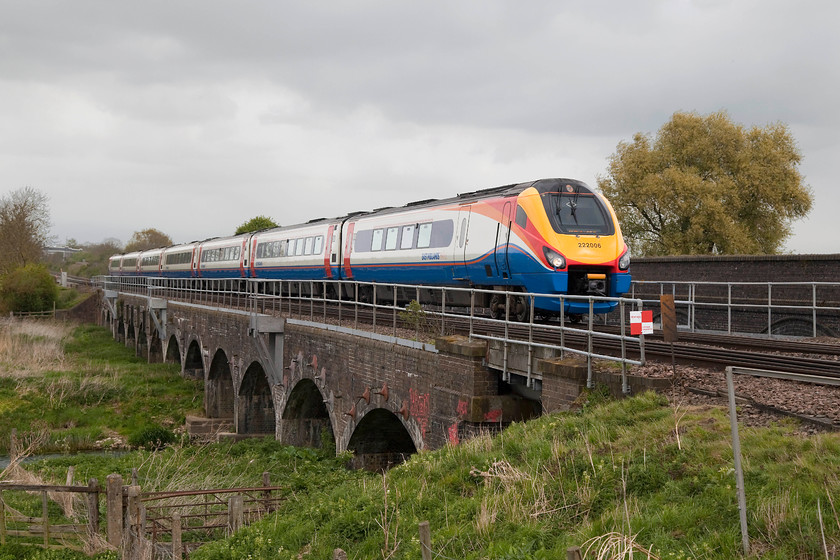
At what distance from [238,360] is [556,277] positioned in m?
15.1

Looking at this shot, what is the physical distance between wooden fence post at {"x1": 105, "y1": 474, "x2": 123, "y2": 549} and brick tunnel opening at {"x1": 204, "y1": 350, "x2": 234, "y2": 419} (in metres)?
18.2

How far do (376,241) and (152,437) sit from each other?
13.3 meters

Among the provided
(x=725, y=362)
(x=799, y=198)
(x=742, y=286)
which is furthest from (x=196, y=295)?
(x=725, y=362)

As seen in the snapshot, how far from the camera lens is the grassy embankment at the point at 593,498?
559 cm

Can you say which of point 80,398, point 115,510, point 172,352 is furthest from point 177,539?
point 172,352

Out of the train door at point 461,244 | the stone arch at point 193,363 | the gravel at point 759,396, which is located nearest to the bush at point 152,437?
the stone arch at point 193,363

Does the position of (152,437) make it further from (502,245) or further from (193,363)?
(502,245)

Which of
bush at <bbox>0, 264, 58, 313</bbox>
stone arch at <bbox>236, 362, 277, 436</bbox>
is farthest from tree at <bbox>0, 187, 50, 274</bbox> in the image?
stone arch at <bbox>236, 362, 277, 436</bbox>

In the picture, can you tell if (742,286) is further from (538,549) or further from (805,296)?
(538,549)

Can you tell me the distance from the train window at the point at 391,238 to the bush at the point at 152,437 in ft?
42.7

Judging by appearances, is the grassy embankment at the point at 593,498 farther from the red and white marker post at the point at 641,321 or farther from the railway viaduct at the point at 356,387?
the railway viaduct at the point at 356,387

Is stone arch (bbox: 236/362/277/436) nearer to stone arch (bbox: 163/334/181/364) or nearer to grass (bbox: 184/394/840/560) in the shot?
stone arch (bbox: 163/334/181/364)

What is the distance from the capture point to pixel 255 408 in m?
28.4

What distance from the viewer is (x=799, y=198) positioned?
3738cm
